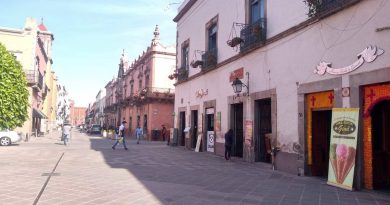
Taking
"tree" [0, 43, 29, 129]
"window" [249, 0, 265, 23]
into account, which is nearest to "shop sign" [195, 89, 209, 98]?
"window" [249, 0, 265, 23]

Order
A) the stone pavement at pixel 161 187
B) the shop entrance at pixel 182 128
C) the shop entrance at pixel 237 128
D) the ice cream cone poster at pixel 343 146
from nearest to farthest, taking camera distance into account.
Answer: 1. the stone pavement at pixel 161 187
2. the ice cream cone poster at pixel 343 146
3. the shop entrance at pixel 237 128
4. the shop entrance at pixel 182 128

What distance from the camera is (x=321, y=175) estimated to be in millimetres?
11141

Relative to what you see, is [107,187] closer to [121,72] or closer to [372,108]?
[372,108]

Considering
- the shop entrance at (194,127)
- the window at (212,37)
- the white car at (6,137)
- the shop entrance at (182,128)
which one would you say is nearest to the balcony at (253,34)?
the window at (212,37)

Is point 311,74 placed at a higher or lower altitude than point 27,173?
higher

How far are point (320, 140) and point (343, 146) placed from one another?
6.81ft

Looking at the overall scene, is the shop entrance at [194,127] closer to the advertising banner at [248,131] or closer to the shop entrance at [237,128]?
the shop entrance at [237,128]

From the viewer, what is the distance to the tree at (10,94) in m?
22.0

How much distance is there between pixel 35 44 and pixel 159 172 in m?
25.7

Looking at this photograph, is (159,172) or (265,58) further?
(265,58)

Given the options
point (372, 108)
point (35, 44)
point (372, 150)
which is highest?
point (35, 44)

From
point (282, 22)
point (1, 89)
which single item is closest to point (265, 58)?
point (282, 22)

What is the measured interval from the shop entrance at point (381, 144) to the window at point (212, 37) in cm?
1114

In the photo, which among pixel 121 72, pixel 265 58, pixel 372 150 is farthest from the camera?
pixel 121 72
